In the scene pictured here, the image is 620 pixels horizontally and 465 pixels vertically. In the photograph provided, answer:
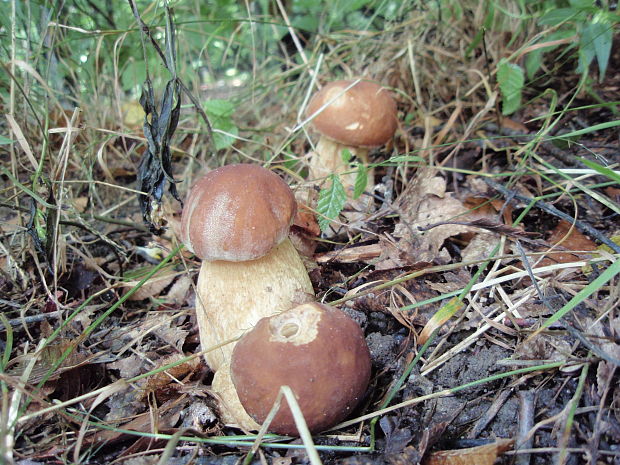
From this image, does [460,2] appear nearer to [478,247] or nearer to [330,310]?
[478,247]

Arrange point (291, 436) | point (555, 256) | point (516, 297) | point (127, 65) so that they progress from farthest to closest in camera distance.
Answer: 1. point (127, 65)
2. point (555, 256)
3. point (516, 297)
4. point (291, 436)

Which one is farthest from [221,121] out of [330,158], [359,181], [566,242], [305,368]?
[566,242]

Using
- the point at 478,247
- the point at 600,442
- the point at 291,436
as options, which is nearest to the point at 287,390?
the point at 291,436

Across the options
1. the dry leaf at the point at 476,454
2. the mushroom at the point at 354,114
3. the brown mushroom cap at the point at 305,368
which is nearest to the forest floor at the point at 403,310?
the dry leaf at the point at 476,454

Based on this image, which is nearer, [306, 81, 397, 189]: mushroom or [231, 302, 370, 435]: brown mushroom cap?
[231, 302, 370, 435]: brown mushroom cap

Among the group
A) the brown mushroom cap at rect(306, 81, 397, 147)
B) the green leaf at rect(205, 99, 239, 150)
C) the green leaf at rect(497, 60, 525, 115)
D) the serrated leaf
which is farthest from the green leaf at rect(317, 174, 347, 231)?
the green leaf at rect(497, 60, 525, 115)

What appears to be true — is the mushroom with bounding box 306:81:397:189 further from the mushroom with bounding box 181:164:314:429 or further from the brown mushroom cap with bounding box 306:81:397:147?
the mushroom with bounding box 181:164:314:429

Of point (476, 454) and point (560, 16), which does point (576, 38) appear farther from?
point (476, 454)

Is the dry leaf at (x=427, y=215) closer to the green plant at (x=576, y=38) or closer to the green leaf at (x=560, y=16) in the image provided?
the green plant at (x=576, y=38)
